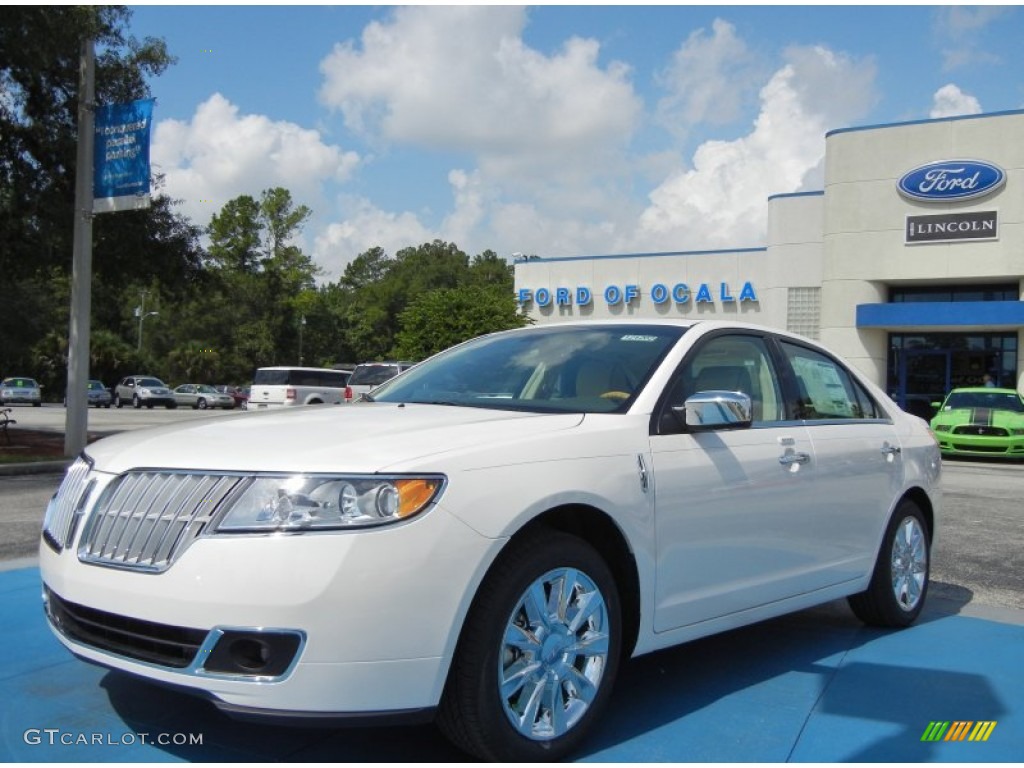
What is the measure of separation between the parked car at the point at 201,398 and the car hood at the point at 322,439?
1926 inches

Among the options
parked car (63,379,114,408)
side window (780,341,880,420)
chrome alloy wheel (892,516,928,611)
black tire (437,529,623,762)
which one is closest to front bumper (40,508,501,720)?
black tire (437,529,623,762)

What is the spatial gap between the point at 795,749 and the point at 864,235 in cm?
2902

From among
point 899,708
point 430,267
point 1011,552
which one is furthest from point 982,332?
point 430,267

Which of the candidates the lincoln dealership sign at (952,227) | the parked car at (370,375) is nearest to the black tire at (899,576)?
the parked car at (370,375)

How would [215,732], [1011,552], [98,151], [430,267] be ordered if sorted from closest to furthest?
1. [215,732]
2. [1011,552]
3. [98,151]
4. [430,267]

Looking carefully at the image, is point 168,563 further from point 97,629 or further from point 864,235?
point 864,235

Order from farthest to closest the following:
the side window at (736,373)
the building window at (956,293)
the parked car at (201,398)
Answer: the parked car at (201,398) → the building window at (956,293) → the side window at (736,373)

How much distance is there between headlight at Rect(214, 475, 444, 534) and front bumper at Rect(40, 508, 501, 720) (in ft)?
0.14

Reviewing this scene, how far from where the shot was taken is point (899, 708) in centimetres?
412

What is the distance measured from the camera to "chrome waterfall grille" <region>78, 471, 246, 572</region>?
302cm

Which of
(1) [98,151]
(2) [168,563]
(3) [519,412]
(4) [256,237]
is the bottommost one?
(2) [168,563]

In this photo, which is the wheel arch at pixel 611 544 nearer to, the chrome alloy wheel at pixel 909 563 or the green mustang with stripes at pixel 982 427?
the chrome alloy wheel at pixel 909 563

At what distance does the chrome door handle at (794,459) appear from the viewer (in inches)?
176

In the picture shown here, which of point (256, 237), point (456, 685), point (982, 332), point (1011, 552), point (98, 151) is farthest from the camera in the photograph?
point (256, 237)
